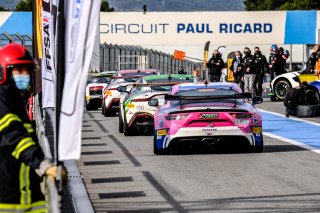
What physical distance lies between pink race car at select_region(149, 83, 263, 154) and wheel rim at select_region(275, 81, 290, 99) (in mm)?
17090

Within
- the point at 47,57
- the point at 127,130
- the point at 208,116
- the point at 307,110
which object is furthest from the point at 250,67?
the point at 47,57

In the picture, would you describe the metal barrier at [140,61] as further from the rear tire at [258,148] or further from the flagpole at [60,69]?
the flagpole at [60,69]

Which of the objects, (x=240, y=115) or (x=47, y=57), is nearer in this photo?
(x=47, y=57)

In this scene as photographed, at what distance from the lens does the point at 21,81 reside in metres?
6.13

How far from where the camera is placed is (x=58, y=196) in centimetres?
617

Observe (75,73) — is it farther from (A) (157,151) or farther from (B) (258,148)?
(B) (258,148)

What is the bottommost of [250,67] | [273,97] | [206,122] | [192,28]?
[273,97]

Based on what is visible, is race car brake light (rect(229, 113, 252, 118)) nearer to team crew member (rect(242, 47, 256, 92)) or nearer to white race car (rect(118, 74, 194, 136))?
white race car (rect(118, 74, 194, 136))

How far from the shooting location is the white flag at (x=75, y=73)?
629 cm

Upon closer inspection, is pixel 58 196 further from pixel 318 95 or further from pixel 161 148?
pixel 318 95

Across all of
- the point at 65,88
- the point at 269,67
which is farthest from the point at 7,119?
the point at 269,67

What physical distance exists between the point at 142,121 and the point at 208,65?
13.9m

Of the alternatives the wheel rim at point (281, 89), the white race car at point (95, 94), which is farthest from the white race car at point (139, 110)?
the white race car at point (95, 94)

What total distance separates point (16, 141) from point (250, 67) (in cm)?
2787
